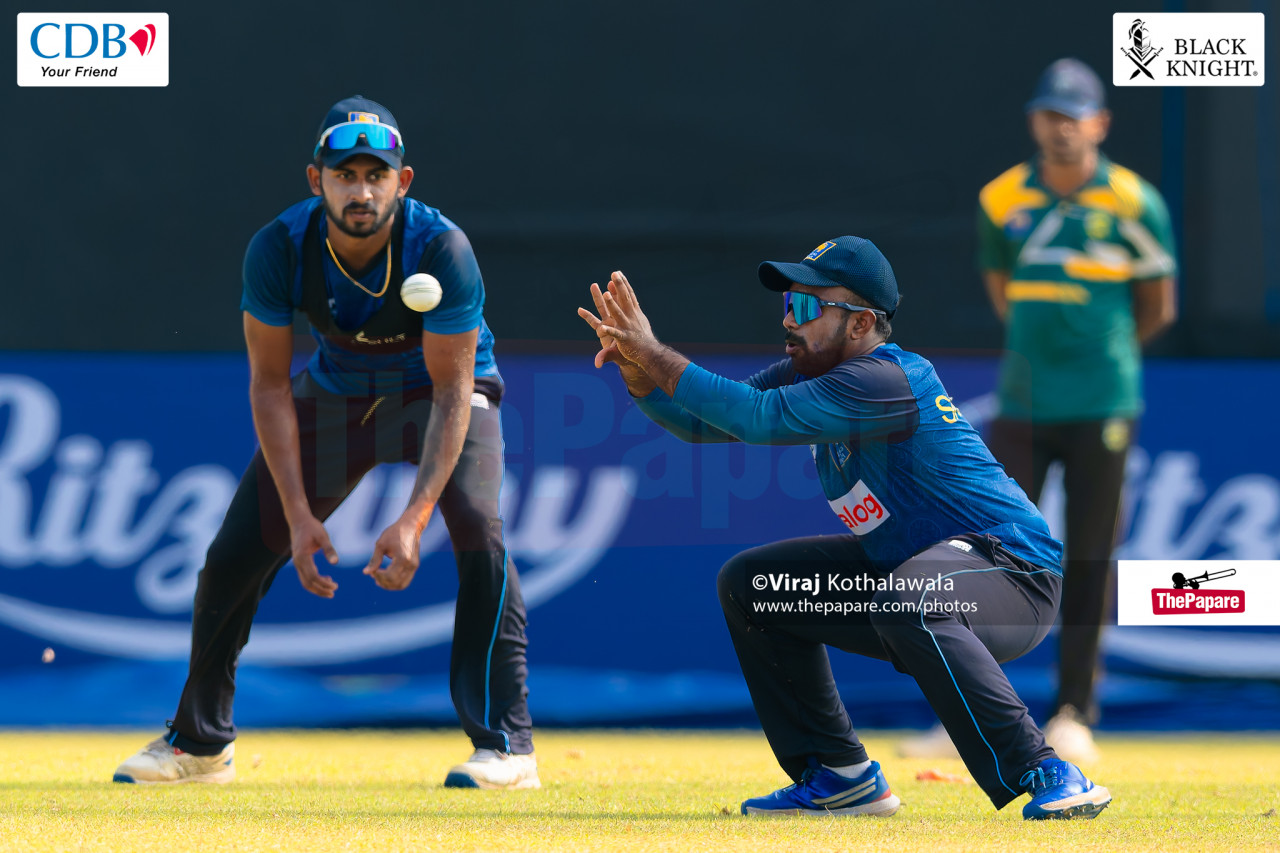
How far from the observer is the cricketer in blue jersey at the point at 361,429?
4.38m

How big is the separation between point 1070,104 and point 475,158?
96.9 inches

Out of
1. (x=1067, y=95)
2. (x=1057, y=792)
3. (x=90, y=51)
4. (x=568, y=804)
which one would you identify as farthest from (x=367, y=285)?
(x=1067, y=95)

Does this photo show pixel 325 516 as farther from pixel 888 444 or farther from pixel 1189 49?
pixel 1189 49

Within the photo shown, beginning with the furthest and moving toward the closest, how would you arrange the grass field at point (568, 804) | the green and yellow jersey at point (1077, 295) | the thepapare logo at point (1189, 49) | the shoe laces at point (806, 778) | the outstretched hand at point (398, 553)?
the thepapare logo at point (1189, 49), the green and yellow jersey at point (1077, 295), the outstretched hand at point (398, 553), the shoe laces at point (806, 778), the grass field at point (568, 804)

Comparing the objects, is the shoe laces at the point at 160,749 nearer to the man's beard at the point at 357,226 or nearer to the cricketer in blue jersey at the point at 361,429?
the cricketer in blue jersey at the point at 361,429

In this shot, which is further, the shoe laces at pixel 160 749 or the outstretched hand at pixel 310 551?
the shoe laces at pixel 160 749

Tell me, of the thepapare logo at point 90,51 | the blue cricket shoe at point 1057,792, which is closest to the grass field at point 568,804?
the blue cricket shoe at point 1057,792

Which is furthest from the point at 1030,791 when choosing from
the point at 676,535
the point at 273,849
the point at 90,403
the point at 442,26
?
the point at 442,26

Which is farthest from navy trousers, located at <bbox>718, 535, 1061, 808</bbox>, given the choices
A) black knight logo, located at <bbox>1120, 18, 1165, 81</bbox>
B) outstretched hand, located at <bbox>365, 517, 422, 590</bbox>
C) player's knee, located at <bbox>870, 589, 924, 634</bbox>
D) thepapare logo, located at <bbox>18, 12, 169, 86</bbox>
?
thepapare logo, located at <bbox>18, 12, 169, 86</bbox>

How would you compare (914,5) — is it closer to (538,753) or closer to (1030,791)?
(538,753)

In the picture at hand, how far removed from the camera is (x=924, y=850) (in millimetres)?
3248

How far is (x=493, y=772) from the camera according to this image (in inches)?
172

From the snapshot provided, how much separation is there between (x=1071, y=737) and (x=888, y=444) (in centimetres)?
232

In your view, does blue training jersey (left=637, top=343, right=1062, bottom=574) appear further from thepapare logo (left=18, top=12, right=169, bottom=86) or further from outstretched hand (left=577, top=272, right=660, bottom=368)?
thepapare logo (left=18, top=12, right=169, bottom=86)
